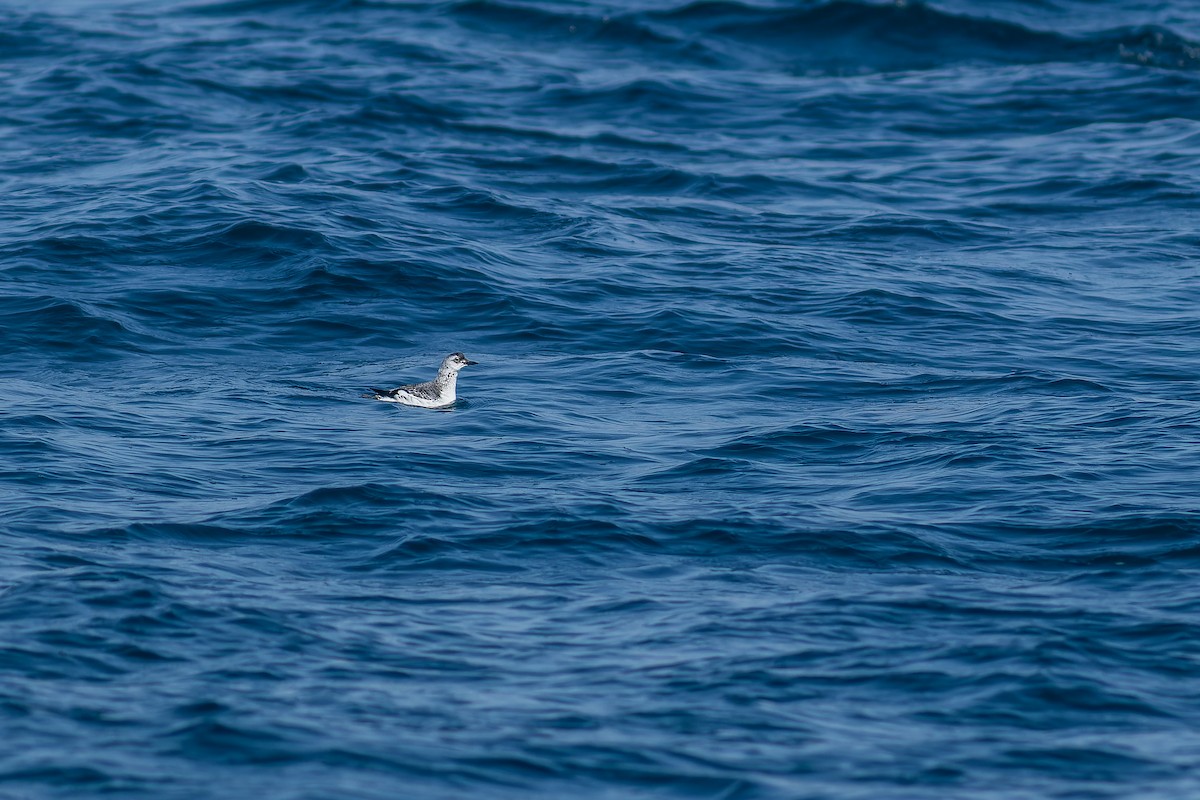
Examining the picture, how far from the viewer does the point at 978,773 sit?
981 cm

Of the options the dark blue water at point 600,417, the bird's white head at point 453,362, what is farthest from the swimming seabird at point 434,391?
the dark blue water at point 600,417

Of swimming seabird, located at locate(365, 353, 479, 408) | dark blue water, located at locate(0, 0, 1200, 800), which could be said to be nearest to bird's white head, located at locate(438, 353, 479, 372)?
swimming seabird, located at locate(365, 353, 479, 408)

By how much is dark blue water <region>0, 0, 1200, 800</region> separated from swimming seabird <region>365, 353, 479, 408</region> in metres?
0.26

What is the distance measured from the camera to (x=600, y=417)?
685 inches

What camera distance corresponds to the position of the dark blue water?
1034 centimetres

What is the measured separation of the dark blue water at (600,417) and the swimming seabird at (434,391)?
265mm

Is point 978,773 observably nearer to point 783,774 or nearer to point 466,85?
point 783,774

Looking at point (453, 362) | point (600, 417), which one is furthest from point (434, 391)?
point (600, 417)

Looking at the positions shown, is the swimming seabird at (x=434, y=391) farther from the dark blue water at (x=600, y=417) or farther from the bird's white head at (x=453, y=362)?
the dark blue water at (x=600, y=417)

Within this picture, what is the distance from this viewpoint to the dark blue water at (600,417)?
33.9ft

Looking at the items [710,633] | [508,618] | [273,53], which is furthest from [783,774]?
[273,53]

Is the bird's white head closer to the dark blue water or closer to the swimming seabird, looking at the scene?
the swimming seabird

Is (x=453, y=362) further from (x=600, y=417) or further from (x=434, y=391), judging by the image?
(x=600, y=417)

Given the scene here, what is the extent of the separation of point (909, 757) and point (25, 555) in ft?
22.5
